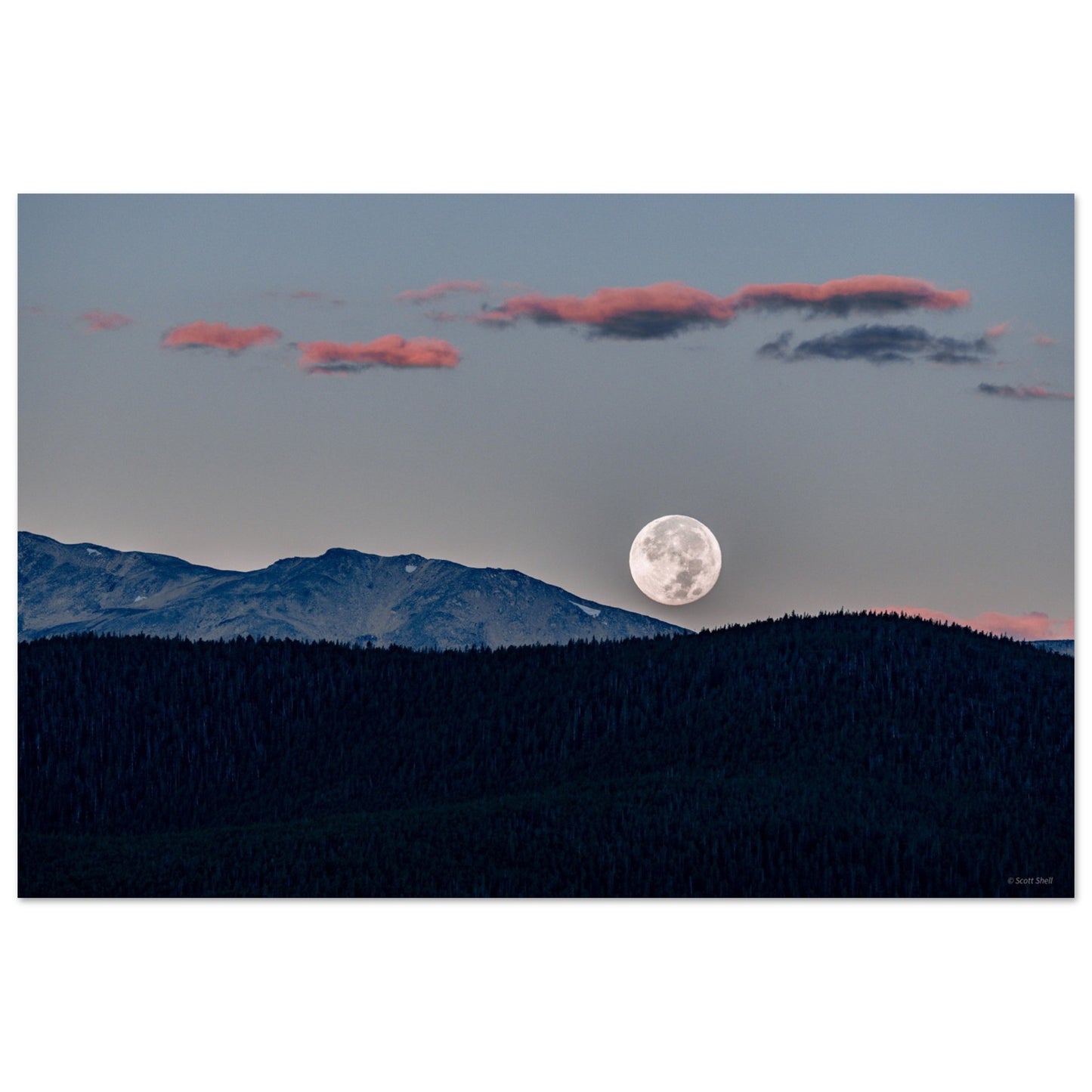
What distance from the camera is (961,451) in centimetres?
2744

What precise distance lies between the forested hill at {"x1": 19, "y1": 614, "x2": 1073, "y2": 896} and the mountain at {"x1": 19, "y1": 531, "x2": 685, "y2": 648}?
798 mm

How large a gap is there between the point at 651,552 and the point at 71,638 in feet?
45.1

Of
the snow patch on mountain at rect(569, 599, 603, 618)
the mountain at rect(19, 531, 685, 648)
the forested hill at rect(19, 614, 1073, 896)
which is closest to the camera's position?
the forested hill at rect(19, 614, 1073, 896)

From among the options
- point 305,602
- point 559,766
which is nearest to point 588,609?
point 559,766

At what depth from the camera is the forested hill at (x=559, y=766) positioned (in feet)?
83.6

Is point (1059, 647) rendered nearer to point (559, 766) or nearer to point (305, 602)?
point (559, 766)

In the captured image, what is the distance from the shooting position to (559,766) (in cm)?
3038

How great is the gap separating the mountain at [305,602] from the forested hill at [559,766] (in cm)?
80

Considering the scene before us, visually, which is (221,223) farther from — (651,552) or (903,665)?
(903,665)

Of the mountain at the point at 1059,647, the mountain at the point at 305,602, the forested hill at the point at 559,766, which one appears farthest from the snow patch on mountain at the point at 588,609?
the mountain at the point at 1059,647

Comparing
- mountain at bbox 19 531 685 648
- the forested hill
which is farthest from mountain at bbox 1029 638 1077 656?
mountain at bbox 19 531 685 648

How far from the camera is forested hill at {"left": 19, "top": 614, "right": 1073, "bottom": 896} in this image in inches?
1003

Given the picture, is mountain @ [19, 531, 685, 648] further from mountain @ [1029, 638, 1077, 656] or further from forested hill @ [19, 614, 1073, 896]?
mountain @ [1029, 638, 1077, 656]

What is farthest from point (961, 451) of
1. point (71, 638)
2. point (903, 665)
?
point (71, 638)
